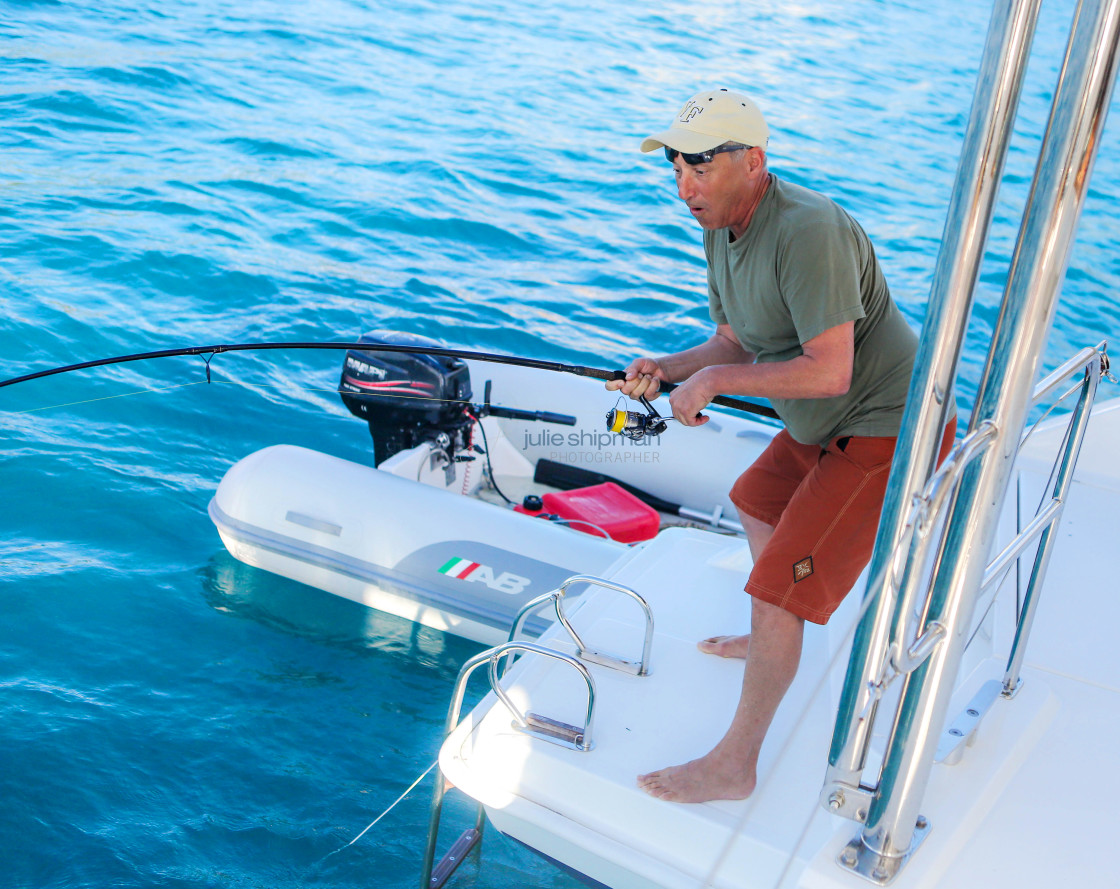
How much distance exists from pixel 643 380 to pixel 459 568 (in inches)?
53.0

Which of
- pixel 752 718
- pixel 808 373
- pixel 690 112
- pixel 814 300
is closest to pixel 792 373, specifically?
pixel 808 373

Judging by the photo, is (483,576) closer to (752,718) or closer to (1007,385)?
(752,718)

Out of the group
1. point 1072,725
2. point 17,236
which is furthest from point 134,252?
point 1072,725

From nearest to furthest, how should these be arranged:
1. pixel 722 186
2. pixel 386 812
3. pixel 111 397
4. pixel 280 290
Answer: pixel 722 186 < pixel 386 812 < pixel 111 397 < pixel 280 290

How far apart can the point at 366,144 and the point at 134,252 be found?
10.7ft

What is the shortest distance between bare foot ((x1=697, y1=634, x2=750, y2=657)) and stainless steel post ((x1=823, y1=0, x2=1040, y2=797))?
92cm

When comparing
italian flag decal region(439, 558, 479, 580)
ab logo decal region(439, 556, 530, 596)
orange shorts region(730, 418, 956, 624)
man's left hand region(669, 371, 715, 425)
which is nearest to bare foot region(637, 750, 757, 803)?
orange shorts region(730, 418, 956, 624)

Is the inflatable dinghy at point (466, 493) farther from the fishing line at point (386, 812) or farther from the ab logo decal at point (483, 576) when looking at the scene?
the fishing line at point (386, 812)

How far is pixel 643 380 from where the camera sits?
2.26 metres

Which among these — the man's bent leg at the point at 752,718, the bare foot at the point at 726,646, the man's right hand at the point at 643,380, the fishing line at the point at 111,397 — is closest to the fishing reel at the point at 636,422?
the man's right hand at the point at 643,380

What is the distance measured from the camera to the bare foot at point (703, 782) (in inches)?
72.2

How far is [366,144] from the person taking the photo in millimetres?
9062

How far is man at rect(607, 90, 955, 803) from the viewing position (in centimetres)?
178

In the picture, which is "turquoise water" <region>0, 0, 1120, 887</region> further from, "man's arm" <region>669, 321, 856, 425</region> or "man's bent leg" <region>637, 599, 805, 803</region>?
"man's arm" <region>669, 321, 856, 425</region>
